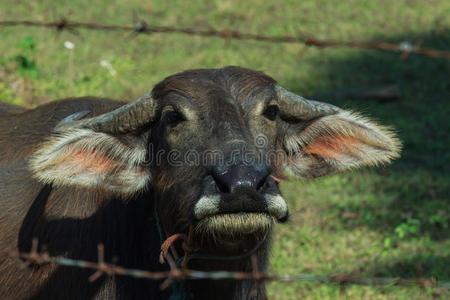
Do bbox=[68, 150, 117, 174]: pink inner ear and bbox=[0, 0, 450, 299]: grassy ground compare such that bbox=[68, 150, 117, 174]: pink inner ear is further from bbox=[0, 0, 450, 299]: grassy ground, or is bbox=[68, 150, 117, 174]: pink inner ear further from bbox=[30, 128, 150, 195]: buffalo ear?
bbox=[0, 0, 450, 299]: grassy ground

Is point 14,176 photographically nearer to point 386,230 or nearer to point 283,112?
point 283,112

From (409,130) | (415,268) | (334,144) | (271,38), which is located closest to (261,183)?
(271,38)

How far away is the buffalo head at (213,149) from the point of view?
2.99 meters

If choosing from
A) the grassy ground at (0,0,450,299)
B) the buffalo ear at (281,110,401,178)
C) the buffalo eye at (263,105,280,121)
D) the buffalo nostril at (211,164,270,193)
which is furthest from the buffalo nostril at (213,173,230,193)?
the grassy ground at (0,0,450,299)

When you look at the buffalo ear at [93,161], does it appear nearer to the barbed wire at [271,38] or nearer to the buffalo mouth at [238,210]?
the barbed wire at [271,38]

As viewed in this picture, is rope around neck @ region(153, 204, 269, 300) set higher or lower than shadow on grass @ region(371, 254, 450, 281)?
higher

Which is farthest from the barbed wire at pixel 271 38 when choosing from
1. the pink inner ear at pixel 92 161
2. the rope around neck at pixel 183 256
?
the rope around neck at pixel 183 256

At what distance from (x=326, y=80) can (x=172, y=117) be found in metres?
5.88

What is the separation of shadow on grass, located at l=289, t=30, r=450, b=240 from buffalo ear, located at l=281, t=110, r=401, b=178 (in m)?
2.09

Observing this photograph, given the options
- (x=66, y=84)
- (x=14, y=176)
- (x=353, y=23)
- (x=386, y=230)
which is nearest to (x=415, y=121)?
(x=386, y=230)

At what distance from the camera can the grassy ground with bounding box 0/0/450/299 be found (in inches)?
227

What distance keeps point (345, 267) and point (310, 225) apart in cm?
73

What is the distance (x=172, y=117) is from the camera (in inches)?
Result: 137

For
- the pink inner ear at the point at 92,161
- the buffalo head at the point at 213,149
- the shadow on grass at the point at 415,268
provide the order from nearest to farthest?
the buffalo head at the point at 213,149 < the pink inner ear at the point at 92,161 < the shadow on grass at the point at 415,268
